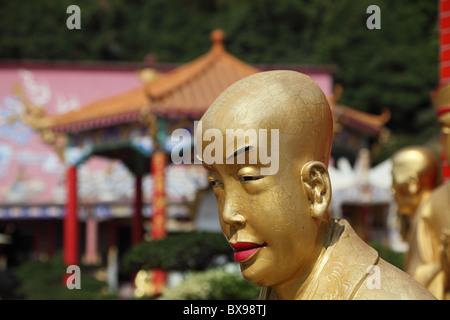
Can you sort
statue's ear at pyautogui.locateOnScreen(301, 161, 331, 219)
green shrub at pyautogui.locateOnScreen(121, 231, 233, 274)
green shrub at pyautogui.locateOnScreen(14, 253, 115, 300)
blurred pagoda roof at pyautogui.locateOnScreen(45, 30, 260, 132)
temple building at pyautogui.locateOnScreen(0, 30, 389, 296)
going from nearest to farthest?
statue's ear at pyautogui.locateOnScreen(301, 161, 331, 219) → green shrub at pyautogui.locateOnScreen(121, 231, 233, 274) → green shrub at pyautogui.locateOnScreen(14, 253, 115, 300) → blurred pagoda roof at pyautogui.locateOnScreen(45, 30, 260, 132) → temple building at pyautogui.locateOnScreen(0, 30, 389, 296)

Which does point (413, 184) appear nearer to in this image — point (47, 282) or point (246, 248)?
point (246, 248)

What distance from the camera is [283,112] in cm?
211

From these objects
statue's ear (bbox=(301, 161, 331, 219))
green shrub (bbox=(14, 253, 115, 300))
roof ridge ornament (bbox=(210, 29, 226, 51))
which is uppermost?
roof ridge ornament (bbox=(210, 29, 226, 51))

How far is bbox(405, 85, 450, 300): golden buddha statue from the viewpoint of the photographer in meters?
3.87

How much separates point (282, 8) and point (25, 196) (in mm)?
11055

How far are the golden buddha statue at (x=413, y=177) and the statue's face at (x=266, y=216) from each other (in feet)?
11.5

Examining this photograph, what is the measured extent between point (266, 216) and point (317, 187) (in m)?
0.20

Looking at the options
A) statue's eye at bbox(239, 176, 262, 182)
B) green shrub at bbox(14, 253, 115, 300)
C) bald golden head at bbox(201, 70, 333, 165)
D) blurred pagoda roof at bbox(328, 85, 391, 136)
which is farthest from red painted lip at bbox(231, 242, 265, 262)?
blurred pagoda roof at bbox(328, 85, 391, 136)

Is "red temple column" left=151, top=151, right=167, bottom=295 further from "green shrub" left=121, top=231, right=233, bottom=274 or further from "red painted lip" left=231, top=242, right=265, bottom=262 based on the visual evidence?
"red painted lip" left=231, top=242, right=265, bottom=262

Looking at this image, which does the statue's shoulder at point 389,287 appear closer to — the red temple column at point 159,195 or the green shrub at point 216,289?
the green shrub at point 216,289

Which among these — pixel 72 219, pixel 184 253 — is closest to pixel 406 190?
pixel 184 253

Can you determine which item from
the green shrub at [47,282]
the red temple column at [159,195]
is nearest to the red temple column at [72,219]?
the green shrub at [47,282]

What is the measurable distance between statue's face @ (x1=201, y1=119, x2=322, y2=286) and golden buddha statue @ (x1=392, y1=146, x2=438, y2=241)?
11.5 ft

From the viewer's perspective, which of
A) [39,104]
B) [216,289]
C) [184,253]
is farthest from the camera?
[39,104]
